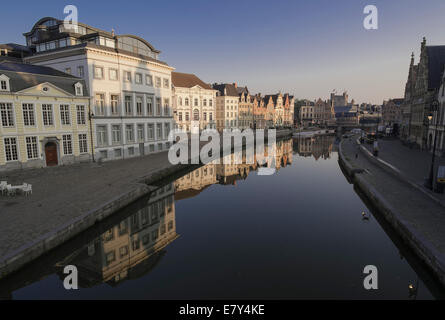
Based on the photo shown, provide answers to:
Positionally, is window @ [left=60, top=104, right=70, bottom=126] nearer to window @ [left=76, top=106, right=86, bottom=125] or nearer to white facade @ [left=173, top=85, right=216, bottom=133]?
window @ [left=76, top=106, right=86, bottom=125]

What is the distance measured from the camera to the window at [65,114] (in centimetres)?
2562

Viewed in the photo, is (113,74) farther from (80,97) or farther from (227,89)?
(227,89)

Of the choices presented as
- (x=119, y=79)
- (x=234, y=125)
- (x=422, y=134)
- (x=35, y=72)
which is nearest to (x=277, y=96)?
(x=234, y=125)

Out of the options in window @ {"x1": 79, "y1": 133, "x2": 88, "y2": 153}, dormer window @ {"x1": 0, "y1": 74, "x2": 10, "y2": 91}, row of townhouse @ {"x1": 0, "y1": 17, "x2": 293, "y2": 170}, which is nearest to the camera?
dormer window @ {"x1": 0, "y1": 74, "x2": 10, "y2": 91}

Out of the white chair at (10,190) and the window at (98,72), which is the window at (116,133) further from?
the white chair at (10,190)

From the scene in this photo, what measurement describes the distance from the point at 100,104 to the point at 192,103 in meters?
34.0

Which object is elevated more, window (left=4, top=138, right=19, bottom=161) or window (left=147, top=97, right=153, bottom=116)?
window (left=147, top=97, right=153, bottom=116)

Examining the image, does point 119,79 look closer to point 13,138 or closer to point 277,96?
point 13,138

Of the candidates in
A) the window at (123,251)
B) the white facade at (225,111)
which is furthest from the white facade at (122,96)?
the white facade at (225,111)

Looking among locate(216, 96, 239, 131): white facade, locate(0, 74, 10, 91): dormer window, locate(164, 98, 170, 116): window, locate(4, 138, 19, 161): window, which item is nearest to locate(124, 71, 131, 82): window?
locate(164, 98, 170, 116): window

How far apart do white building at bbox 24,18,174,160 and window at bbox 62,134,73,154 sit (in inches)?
108

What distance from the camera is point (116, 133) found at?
104 feet

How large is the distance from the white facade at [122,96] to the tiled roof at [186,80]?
70.2ft

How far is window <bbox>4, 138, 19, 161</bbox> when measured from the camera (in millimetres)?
21875
